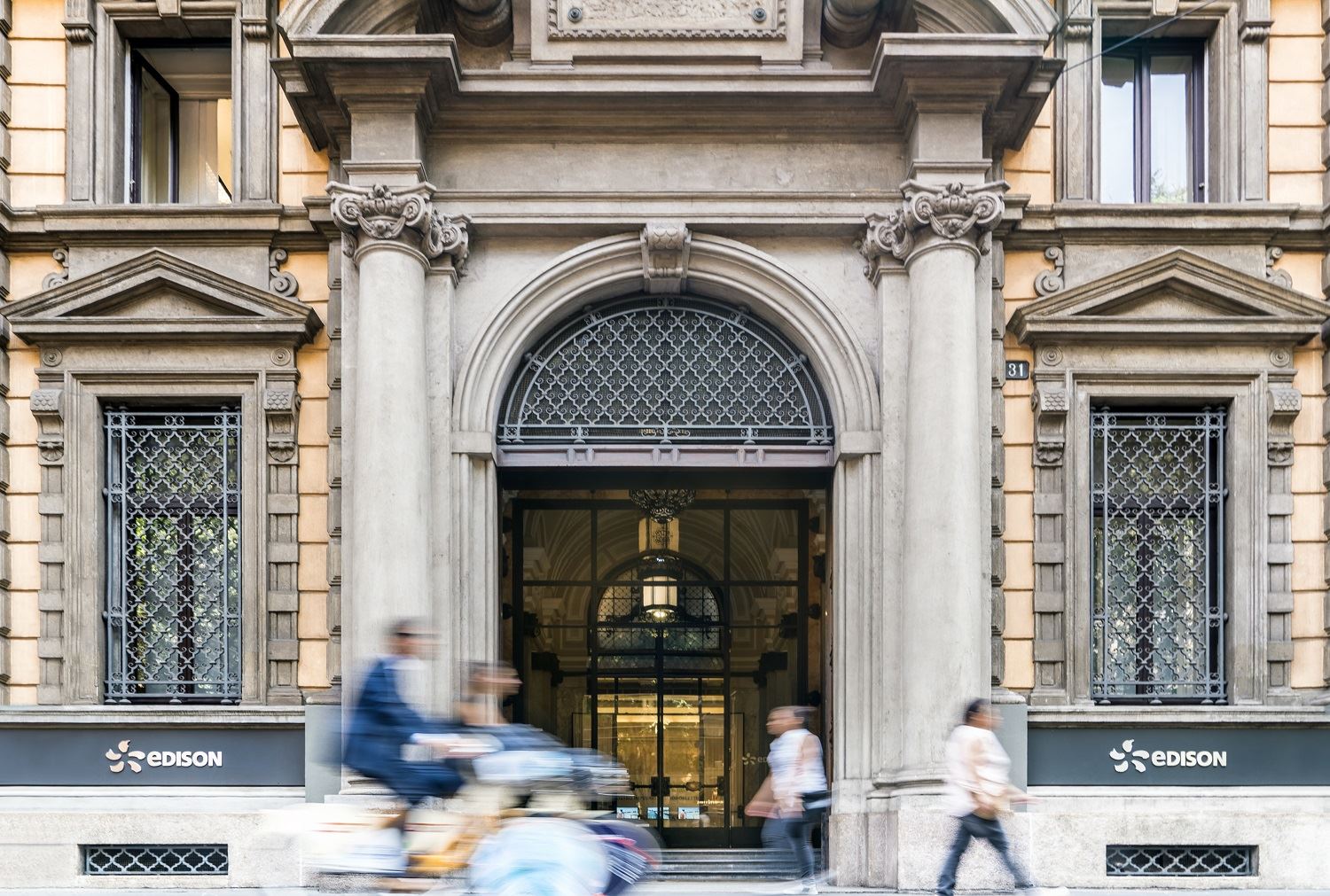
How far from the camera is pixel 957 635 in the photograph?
43.0ft

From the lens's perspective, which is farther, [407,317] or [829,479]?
[829,479]

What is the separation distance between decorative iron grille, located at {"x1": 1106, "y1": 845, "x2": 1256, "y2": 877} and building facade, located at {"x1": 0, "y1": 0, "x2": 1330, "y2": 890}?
0.11 ft

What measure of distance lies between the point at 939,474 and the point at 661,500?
581cm

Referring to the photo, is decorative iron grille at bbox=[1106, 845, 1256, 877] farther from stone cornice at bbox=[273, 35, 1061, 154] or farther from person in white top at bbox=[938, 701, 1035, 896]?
stone cornice at bbox=[273, 35, 1061, 154]

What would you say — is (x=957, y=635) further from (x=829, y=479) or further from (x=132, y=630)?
(x=132, y=630)

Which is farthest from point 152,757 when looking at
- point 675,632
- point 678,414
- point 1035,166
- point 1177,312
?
point 1177,312

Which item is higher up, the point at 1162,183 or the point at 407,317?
the point at 1162,183

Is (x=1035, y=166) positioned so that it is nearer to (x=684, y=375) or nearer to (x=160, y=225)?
(x=684, y=375)

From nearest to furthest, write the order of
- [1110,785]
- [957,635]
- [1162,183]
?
[957,635]
[1110,785]
[1162,183]

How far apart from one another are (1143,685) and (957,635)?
2501 millimetres

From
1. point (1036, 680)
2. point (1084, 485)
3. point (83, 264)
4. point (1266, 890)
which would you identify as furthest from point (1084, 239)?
point (83, 264)

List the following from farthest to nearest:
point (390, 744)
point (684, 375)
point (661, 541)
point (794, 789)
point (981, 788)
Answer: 1. point (661, 541)
2. point (684, 375)
3. point (794, 789)
4. point (981, 788)
5. point (390, 744)

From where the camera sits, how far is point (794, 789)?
11969mm

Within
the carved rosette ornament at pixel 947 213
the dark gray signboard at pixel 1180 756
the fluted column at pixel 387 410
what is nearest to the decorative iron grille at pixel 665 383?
the fluted column at pixel 387 410
